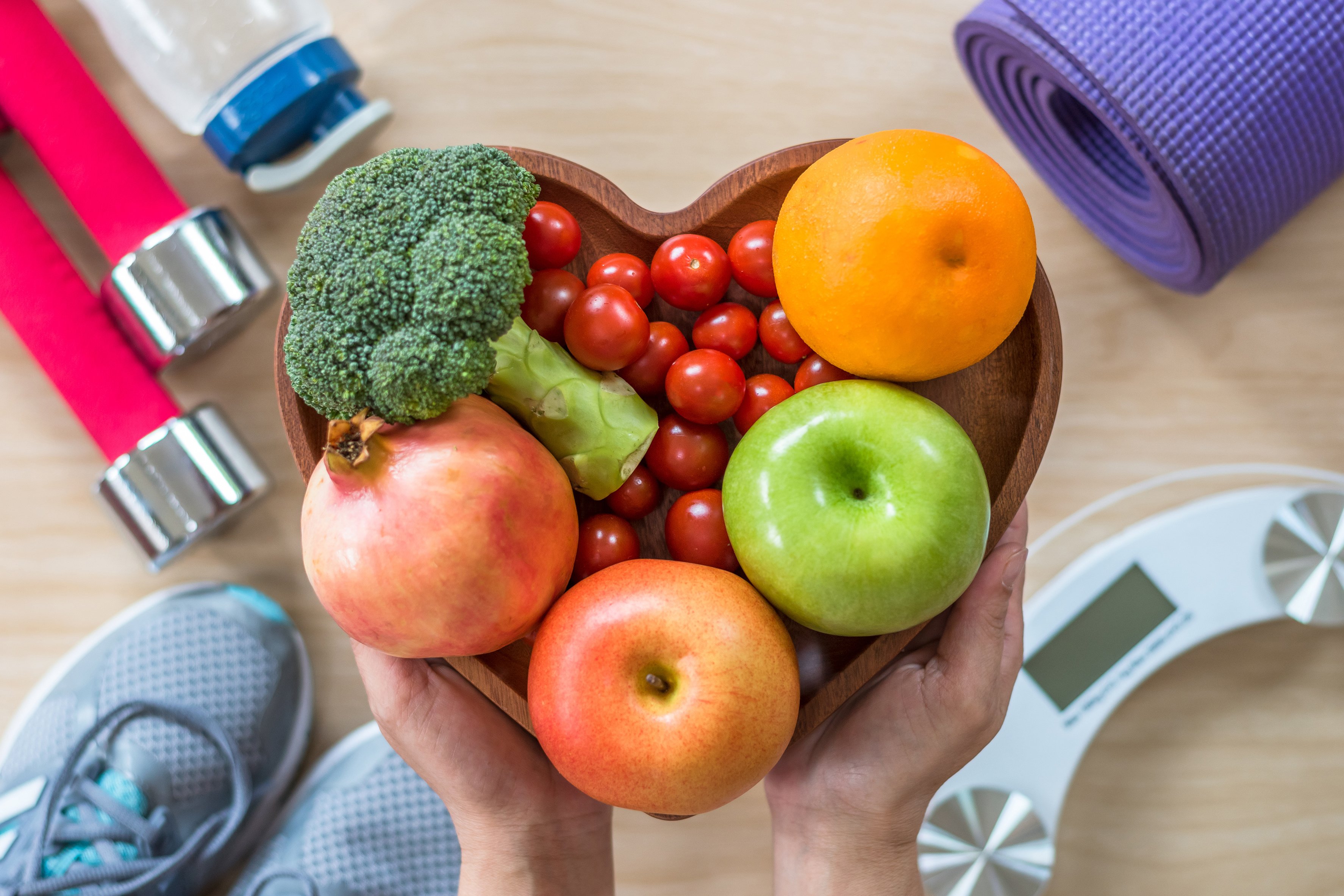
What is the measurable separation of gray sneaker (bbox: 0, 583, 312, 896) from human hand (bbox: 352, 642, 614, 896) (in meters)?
0.33

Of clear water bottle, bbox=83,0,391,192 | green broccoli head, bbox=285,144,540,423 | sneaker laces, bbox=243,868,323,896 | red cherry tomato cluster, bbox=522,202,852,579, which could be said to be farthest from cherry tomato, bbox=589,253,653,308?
sneaker laces, bbox=243,868,323,896

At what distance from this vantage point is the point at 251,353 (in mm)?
1113

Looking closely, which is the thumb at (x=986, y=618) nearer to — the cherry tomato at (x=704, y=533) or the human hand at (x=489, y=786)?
the cherry tomato at (x=704, y=533)

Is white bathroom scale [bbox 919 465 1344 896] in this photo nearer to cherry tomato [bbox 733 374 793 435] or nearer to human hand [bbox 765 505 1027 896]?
human hand [bbox 765 505 1027 896]

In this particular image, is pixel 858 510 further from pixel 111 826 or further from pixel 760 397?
pixel 111 826

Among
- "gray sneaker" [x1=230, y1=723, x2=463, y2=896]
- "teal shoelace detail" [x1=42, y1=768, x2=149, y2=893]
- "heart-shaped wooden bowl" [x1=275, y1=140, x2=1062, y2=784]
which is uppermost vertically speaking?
"heart-shaped wooden bowl" [x1=275, y1=140, x2=1062, y2=784]

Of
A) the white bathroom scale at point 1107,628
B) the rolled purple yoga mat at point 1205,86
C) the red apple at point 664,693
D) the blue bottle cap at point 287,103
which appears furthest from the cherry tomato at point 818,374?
the blue bottle cap at point 287,103

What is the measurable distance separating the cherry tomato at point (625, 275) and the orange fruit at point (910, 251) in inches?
5.8

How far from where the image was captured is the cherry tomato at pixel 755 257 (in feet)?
2.52

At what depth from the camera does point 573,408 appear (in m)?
0.73

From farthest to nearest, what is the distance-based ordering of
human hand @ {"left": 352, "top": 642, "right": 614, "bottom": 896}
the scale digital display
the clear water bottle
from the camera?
the scale digital display
the clear water bottle
human hand @ {"left": 352, "top": 642, "right": 614, "bottom": 896}

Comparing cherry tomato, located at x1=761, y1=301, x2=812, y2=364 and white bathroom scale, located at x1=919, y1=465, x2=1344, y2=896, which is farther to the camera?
white bathroom scale, located at x1=919, y1=465, x2=1344, y2=896

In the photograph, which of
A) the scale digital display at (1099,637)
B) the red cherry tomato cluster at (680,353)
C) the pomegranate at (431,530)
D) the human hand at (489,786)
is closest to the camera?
the pomegranate at (431,530)

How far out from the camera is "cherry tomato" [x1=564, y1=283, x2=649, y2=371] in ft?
2.32
